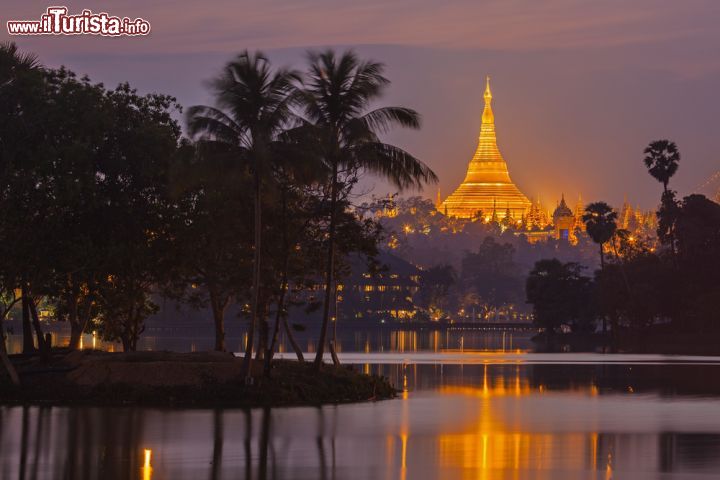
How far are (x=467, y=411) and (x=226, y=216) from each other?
12.9 metres

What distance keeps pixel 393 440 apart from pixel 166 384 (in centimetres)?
1257

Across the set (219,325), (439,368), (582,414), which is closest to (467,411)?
(582,414)

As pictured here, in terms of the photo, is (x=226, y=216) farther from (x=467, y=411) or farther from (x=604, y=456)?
(x=604, y=456)

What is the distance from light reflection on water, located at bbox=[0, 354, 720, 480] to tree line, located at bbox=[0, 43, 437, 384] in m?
5.94

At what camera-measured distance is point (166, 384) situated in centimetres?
4662

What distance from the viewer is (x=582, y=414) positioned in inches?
1774

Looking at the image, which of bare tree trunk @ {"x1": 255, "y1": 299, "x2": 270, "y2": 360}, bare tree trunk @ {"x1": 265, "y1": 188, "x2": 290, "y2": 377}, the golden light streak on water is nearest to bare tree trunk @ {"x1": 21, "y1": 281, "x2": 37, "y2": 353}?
bare tree trunk @ {"x1": 255, "y1": 299, "x2": 270, "y2": 360}

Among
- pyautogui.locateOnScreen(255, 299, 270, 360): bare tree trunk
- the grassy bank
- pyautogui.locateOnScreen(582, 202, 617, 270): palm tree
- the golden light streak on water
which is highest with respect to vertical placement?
pyautogui.locateOnScreen(582, 202, 617, 270): palm tree

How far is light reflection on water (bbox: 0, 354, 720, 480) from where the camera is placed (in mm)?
29969

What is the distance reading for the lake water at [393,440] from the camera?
29.9 metres

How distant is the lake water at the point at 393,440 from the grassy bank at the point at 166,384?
191 cm

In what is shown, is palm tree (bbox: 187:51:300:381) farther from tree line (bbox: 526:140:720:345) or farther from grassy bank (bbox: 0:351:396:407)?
tree line (bbox: 526:140:720:345)

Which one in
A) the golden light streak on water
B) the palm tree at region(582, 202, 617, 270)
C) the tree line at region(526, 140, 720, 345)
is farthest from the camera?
the palm tree at region(582, 202, 617, 270)

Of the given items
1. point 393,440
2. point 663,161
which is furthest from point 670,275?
point 393,440
